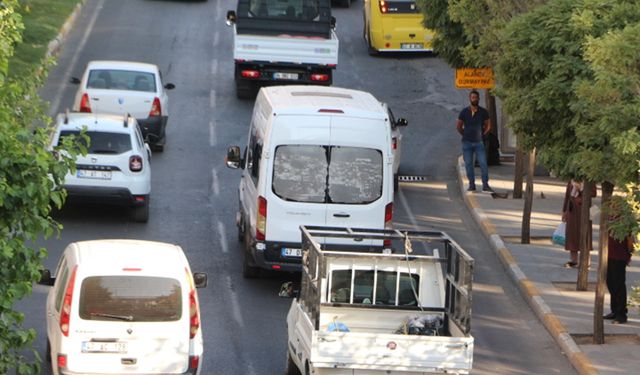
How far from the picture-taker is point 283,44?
3369 cm

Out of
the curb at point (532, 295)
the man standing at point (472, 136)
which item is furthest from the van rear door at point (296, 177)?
the man standing at point (472, 136)

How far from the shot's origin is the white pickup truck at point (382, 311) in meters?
14.8

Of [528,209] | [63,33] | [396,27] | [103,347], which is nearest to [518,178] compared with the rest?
[528,209]

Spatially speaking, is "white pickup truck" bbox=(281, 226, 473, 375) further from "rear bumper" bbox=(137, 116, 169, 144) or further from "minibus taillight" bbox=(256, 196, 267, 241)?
"rear bumper" bbox=(137, 116, 169, 144)

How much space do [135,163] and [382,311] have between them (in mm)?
8797

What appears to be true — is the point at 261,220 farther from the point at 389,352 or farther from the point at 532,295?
the point at 389,352

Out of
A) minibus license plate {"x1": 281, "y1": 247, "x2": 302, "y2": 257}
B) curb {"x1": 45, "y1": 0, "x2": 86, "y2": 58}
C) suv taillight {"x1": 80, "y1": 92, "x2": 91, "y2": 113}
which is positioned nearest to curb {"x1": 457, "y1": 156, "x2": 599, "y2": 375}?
minibus license plate {"x1": 281, "y1": 247, "x2": 302, "y2": 257}

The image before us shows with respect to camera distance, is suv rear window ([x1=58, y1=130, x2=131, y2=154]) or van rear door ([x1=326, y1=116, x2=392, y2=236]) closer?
van rear door ([x1=326, y1=116, x2=392, y2=236])

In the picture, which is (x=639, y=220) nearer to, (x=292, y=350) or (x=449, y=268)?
(x=449, y=268)

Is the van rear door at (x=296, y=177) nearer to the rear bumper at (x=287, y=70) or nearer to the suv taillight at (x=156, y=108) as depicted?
the suv taillight at (x=156, y=108)

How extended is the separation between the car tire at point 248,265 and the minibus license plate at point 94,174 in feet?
10.2

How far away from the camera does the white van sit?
67.1 ft

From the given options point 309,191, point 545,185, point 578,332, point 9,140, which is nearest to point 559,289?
point 578,332

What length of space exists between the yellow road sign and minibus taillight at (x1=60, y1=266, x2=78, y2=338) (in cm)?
1475
